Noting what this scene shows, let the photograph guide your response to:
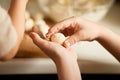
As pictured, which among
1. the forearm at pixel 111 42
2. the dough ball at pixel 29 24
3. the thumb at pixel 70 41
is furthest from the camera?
A: the dough ball at pixel 29 24

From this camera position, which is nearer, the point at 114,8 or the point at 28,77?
the point at 28,77

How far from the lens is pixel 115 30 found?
94 cm

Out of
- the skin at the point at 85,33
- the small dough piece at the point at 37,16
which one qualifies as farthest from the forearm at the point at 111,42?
the small dough piece at the point at 37,16

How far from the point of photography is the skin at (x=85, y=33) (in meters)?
0.76

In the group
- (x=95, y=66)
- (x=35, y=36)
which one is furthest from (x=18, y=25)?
(x=95, y=66)

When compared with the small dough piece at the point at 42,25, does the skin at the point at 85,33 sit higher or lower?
lower

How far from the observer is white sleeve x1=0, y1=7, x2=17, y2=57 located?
1.99ft

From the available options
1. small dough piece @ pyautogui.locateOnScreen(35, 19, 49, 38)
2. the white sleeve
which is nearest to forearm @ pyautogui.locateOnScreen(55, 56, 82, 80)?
the white sleeve

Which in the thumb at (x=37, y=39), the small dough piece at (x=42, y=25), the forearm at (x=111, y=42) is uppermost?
the small dough piece at (x=42, y=25)

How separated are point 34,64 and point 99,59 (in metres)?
0.17

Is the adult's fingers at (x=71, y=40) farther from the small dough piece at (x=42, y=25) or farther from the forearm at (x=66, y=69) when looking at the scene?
the small dough piece at (x=42, y=25)

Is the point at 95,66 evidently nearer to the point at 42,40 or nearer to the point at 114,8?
the point at 42,40

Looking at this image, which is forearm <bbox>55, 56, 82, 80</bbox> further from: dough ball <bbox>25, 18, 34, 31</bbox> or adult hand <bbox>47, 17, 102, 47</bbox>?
dough ball <bbox>25, 18, 34, 31</bbox>

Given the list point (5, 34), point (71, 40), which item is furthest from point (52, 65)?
point (5, 34)
